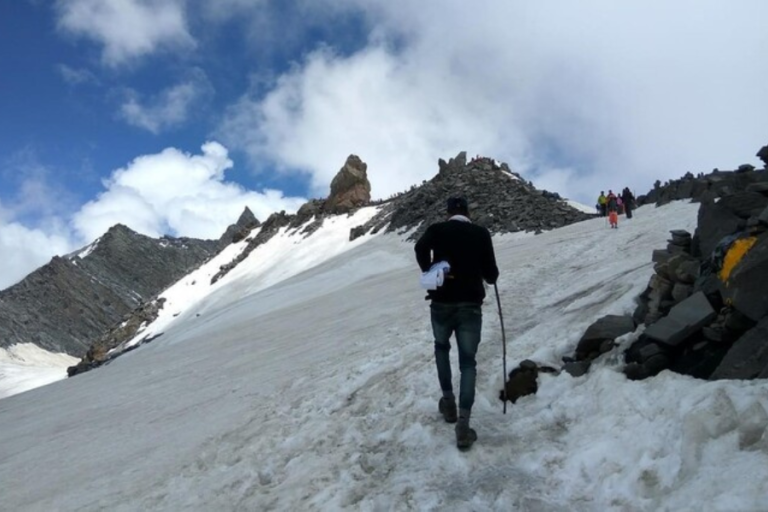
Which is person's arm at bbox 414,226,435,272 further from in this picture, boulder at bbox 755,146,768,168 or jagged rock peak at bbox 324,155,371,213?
jagged rock peak at bbox 324,155,371,213

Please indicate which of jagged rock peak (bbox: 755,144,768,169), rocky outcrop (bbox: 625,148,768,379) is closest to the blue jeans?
rocky outcrop (bbox: 625,148,768,379)

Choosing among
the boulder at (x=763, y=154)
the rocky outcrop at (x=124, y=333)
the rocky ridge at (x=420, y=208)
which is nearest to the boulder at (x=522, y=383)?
the boulder at (x=763, y=154)

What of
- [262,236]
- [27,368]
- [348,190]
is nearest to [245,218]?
[27,368]

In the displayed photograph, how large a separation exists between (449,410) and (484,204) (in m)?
32.9

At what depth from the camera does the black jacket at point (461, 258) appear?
6.16m

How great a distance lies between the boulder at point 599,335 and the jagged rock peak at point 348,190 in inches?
2025

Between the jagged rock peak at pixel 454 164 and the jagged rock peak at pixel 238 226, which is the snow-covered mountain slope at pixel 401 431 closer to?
the jagged rock peak at pixel 454 164

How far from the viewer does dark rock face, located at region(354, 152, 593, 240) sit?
3334 centimetres

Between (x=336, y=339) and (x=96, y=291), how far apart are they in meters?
145

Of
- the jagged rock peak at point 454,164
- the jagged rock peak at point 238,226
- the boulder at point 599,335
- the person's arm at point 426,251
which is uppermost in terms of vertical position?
the jagged rock peak at point 238,226

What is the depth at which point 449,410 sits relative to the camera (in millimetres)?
6539

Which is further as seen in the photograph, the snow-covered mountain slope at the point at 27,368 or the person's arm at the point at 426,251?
the snow-covered mountain slope at the point at 27,368

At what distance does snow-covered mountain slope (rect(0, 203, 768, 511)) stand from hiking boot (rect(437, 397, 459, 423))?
0.13 m

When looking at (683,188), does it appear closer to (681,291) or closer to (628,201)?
(628,201)
